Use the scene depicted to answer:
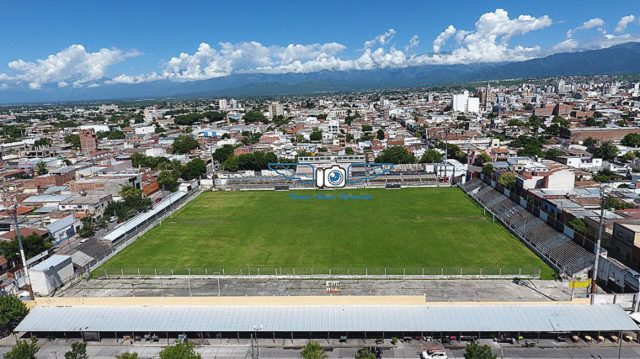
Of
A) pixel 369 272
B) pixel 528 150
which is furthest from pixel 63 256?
pixel 528 150

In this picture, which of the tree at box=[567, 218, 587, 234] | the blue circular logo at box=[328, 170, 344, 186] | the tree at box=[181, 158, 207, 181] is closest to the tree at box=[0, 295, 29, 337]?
the blue circular logo at box=[328, 170, 344, 186]

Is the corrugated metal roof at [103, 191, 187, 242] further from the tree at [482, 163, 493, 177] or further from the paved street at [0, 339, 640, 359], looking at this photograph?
the tree at [482, 163, 493, 177]

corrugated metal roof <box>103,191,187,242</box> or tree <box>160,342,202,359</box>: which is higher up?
tree <box>160,342,202,359</box>

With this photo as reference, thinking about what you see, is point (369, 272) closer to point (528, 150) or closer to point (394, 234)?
point (394, 234)

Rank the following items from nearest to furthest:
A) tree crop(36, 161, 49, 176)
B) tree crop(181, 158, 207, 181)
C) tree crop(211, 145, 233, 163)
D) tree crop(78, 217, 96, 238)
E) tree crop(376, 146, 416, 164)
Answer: tree crop(78, 217, 96, 238)
tree crop(181, 158, 207, 181)
tree crop(36, 161, 49, 176)
tree crop(376, 146, 416, 164)
tree crop(211, 145, 233, 163)

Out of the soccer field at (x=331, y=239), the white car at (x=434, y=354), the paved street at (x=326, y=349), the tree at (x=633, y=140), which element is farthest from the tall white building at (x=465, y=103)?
the white car at (x=434, y=354)

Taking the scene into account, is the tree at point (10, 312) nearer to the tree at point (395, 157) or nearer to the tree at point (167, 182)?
the tree at point (167, 182)
